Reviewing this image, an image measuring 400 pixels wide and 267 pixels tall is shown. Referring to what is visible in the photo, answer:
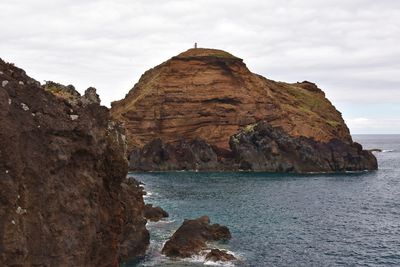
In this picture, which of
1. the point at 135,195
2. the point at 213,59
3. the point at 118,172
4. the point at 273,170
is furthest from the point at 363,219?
the point at 213,59

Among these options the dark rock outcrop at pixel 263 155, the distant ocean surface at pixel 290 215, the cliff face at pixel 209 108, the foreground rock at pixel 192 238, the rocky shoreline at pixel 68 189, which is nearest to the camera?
the rocky shoreline at pixel 68 189

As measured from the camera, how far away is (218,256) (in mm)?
47812

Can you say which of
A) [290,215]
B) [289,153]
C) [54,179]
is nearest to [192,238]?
[290,215]

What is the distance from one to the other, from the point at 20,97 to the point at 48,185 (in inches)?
150

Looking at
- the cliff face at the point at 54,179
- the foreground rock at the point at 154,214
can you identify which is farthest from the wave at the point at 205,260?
the cliff face at the point at 54,179

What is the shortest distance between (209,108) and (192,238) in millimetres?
130984

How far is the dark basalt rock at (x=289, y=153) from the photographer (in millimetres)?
155000

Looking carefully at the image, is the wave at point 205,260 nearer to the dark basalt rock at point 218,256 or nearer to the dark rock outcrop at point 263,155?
the dark basalt rock at point 218,256

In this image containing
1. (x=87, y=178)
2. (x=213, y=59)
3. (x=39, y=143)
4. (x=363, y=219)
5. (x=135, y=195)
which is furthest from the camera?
(x=213, y=59)

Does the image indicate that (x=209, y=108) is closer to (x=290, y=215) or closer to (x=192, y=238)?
(x=290, y=215)

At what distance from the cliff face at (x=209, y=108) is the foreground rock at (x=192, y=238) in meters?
115

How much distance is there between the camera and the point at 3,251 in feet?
54.3

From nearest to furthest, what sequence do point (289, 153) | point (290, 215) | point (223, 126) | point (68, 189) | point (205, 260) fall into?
point (68, 189) < point (205, 260) < point (290, 215) < point (289, 153) < point (223, 126)

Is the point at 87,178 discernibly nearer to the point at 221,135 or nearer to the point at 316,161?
the point at 316,161
